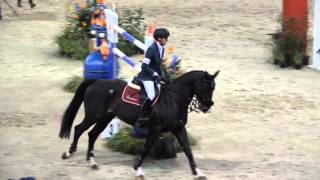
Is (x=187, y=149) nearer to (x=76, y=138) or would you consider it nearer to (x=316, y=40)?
(x=76, y=138)

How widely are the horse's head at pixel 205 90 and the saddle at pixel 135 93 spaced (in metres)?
0.56

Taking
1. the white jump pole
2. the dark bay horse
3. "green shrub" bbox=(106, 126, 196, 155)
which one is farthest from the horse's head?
the white jump pole

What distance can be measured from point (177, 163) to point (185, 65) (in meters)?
6.18

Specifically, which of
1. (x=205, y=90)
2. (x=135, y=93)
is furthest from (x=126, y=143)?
(x=205, y=90)

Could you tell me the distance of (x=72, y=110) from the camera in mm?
9531

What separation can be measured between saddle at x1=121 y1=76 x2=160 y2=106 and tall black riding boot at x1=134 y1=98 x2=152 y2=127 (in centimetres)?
6

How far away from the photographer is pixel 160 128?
877 centimetres

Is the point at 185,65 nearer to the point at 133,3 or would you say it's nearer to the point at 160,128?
the point at 160,128

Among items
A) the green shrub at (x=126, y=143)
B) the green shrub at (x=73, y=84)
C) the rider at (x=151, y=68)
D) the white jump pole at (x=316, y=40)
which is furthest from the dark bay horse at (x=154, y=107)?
the white jump pole at (x=316, y=40)

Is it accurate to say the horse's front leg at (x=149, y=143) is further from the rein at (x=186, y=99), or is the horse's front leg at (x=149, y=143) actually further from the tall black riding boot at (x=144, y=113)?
the rein at (x=186, y=99)

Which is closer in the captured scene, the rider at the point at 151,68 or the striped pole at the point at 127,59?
the rider at the point at 151,68

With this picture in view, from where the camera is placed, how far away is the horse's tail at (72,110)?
952 cm

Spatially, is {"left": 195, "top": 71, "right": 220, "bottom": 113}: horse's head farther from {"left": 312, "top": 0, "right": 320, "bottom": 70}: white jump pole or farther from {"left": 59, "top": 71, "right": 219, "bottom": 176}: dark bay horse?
{"left": 312, "top": 0, "right": 320, "bottom": 70}: white jump pole

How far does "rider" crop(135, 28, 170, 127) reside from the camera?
8.68m
